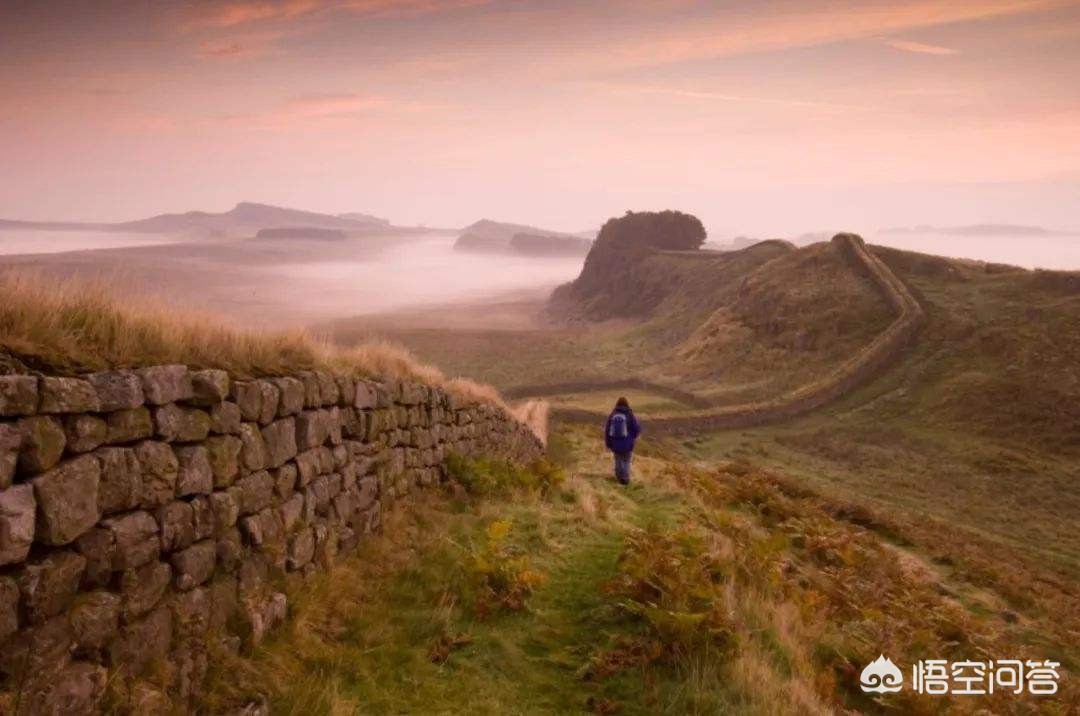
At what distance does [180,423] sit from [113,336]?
83 cm

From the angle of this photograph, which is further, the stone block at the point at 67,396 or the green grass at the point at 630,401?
the green grass at the point at 630,401

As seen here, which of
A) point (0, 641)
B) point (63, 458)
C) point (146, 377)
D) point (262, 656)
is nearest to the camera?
point (0, 641)

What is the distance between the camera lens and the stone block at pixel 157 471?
5.00 metres

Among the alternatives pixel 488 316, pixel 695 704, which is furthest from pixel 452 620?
pixel 488 316

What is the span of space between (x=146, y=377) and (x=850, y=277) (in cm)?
7022

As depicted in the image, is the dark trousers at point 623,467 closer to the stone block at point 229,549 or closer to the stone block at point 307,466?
the stone block at point 307,466

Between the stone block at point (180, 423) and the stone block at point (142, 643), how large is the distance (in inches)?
46.7

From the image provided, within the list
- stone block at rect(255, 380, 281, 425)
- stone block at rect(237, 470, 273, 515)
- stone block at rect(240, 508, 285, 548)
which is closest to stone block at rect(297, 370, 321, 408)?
stone block at rect(255, 380, 281, 425)

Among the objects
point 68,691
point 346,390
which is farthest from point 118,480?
point 346,390

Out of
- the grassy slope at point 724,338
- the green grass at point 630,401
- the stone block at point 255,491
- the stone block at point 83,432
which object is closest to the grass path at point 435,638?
the stone block at point 255,491

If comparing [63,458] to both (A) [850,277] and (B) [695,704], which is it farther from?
(A) [850,277]

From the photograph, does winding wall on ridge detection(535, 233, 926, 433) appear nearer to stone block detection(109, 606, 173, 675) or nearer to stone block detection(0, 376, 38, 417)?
stone block detection(109, 606, 173, 675)

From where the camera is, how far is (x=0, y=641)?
4.02 metres

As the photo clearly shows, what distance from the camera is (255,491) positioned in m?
6.42
